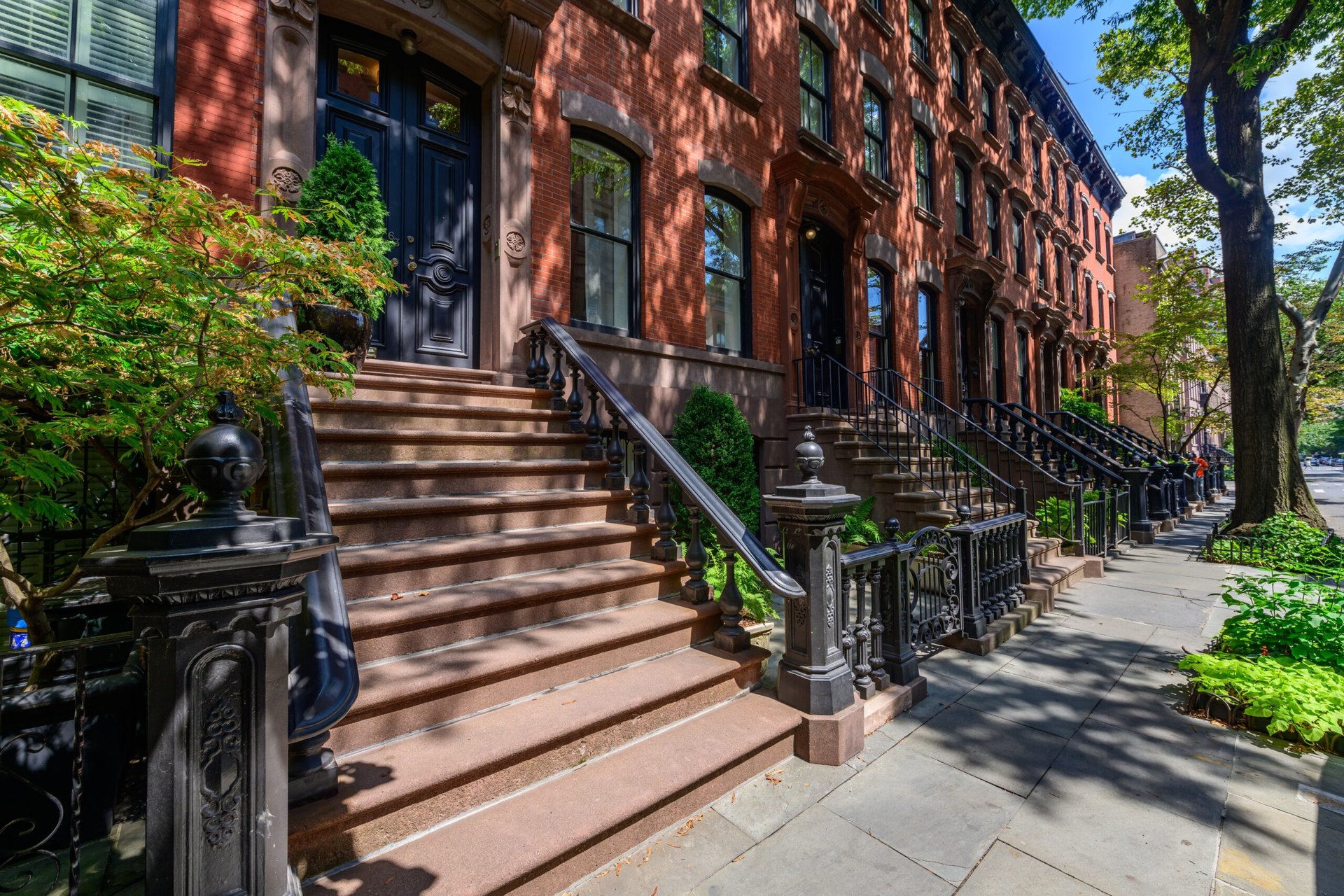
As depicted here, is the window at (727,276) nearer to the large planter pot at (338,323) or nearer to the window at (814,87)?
the window at (814,87)

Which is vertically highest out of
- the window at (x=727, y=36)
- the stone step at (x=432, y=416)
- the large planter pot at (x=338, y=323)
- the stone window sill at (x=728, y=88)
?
the window at (x=727, y=36)

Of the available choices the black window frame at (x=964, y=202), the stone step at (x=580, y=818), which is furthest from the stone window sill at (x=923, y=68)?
the stone step at (x=580, y=818)

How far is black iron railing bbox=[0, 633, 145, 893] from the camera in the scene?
2.07 meters

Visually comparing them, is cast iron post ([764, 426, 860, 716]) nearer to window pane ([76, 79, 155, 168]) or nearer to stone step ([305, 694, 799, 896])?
stone step ([305, 694, 799, 896])

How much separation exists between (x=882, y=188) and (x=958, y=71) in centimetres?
649

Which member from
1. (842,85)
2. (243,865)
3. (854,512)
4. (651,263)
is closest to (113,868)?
(243,865)

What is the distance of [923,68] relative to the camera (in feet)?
41.5

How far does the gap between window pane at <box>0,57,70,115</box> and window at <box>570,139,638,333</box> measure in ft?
13.6

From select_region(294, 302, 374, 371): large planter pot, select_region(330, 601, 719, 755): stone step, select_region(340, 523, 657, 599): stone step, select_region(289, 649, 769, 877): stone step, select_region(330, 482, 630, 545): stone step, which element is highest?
select_region(294, 302, 374, 371): large planter pot

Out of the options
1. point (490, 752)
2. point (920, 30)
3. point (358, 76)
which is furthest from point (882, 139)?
point (490, 752)

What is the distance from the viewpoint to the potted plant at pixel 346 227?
14.4ft

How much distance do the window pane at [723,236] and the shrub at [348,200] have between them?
4553 mm

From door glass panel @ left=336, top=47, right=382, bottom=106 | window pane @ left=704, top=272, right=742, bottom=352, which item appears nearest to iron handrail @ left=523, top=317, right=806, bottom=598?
door glass panel @ left=336, top=47, right=382, bottom=106

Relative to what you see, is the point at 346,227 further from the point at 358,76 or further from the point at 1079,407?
the point at 1079,407
